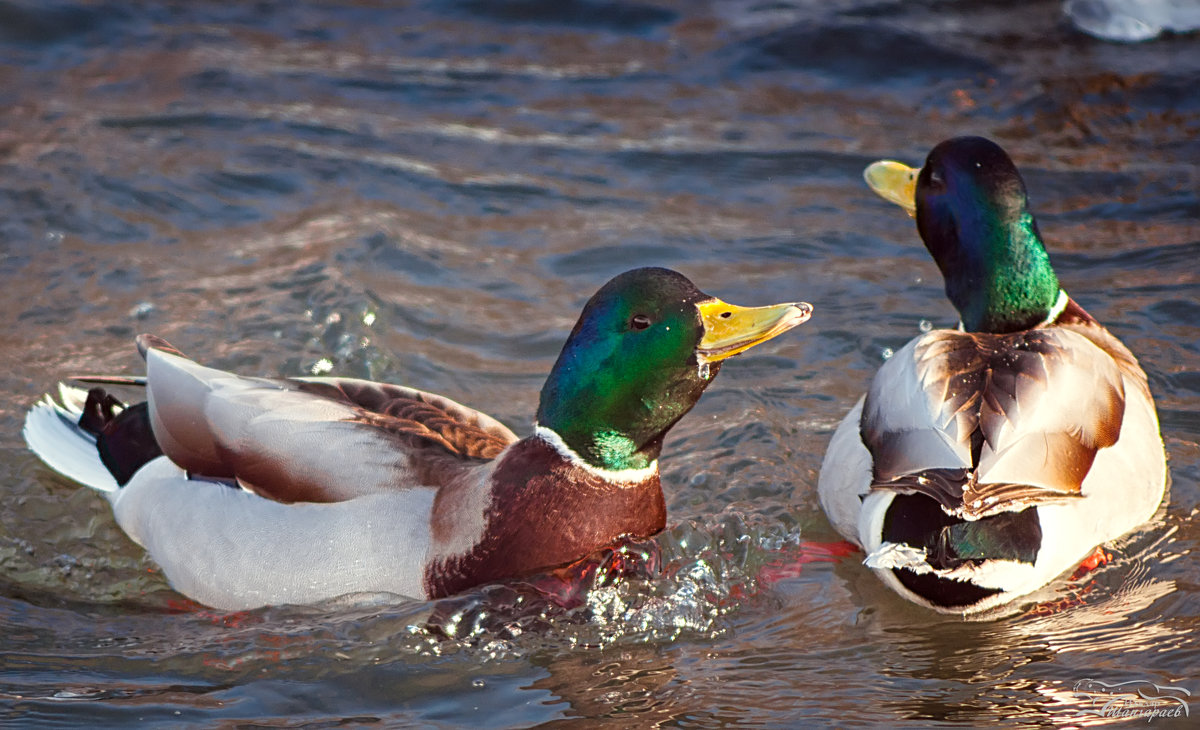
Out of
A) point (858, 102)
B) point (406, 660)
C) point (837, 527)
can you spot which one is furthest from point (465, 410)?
point (858, 102)

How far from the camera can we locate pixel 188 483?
177 inches

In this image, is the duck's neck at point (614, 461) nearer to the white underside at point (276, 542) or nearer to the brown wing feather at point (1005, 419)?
the white underside at point (276, 542)

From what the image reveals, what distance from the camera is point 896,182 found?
5.30 metres

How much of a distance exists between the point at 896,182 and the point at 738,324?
172cm

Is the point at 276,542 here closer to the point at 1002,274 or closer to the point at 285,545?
the point at 285,545

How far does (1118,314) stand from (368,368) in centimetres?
339

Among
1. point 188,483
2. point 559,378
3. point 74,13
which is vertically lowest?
point 188,483

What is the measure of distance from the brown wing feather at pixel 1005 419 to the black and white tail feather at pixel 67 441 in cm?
272

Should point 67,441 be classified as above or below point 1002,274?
below

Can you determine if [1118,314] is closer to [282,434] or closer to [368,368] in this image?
[368,368]

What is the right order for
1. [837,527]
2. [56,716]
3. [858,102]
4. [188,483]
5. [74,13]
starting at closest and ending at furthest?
1. [56,716]
2. [188,483]
3. [837,527]
4. [858,102]
5. [74,13]
